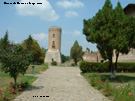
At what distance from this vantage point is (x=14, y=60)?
7.97 meters

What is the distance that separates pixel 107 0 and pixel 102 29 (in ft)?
8.88

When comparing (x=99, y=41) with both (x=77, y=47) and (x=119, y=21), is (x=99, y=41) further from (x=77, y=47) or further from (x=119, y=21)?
(x=77, y=47)

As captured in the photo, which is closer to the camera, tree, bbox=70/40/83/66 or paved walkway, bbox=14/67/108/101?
paved walkway, bbox=14/67/108/101

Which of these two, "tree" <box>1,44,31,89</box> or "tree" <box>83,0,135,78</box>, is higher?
"tree" <box>83,0,135,78</box>

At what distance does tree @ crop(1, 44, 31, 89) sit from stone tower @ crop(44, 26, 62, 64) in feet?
139

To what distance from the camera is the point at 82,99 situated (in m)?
6.82

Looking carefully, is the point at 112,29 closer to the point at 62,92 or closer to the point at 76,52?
the point at 62,92

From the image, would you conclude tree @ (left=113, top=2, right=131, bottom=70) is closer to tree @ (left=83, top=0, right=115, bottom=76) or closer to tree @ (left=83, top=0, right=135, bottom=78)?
tree @ (left=83, top=0, right=135, bottom=78)

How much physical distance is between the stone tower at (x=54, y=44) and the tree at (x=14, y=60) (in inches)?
1663

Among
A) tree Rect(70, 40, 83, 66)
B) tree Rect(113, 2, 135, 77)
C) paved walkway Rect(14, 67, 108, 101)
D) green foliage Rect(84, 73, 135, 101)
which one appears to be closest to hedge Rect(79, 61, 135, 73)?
paved walkway Rect(14, 67, 108, 101)

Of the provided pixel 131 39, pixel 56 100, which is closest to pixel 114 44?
pixel 131 39

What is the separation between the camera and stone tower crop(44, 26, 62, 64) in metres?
50.9

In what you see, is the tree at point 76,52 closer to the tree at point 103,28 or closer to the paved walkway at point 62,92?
the tree at point 103,28

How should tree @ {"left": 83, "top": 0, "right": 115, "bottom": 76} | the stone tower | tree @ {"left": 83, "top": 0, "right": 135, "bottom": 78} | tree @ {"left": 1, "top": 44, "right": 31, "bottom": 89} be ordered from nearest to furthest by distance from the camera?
tree @ {"left": 1, "top": 44, "right": 31, "bottom": 89} < tree @ {"left": 83, "top": 0, "right": 135, "bottom": 78} < tree @ {"left": 83, "top": 0, "right": 115, "bottom": 76} < the stone tower
